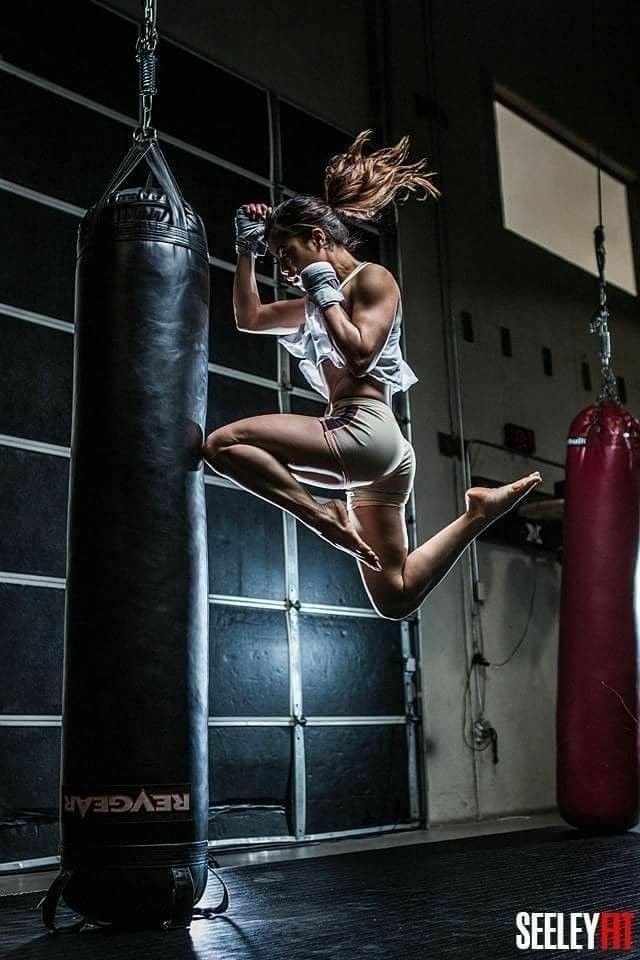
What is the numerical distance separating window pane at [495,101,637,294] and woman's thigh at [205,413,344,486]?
18.8 ft

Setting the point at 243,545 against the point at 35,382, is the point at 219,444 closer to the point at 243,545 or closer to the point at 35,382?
the point at 35,382

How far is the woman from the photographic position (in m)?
3.10

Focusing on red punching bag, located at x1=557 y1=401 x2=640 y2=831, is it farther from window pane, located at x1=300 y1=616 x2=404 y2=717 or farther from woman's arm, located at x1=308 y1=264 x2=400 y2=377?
woman's arm, located at x1=308 y1=264 x2=400 y2=377

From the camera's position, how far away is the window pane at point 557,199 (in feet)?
27.8

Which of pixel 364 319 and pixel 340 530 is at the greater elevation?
pixel 364 319

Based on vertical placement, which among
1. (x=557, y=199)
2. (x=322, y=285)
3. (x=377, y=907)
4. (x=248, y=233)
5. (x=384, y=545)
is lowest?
(x=377, y=907)

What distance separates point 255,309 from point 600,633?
295 cm

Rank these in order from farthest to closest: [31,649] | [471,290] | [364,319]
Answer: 1. [471,290]
2. [31,649]
3. [364,319]

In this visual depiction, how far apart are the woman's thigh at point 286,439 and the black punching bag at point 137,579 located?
11cm

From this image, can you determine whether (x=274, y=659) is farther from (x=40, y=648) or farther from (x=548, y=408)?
(x=548, y=408)

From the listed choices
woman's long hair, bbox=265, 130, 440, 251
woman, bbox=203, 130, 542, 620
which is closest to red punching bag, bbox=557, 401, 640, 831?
woman, bbox=203, 130, 542, 620

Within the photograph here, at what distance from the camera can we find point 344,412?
3240mm

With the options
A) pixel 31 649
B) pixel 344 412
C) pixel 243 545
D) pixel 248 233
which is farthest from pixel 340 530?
pixel 243 545

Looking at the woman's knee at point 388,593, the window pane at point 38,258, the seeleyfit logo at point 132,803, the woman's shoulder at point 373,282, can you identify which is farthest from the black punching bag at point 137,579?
the window pane at point 38,258
